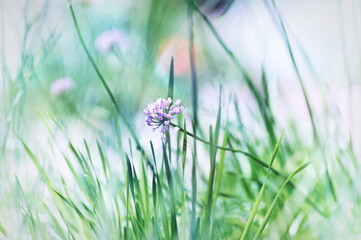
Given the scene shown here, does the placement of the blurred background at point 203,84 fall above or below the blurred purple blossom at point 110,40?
below

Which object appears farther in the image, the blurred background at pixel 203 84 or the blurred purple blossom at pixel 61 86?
the blurred purple blossom at pixel 61 86

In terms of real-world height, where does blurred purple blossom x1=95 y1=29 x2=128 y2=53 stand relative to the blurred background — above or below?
above

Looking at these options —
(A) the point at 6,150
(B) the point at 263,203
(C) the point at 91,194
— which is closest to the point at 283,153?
(B) the point at 263,203

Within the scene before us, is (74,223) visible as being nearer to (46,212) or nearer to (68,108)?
(46,212)

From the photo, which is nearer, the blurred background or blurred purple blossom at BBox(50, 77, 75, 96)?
the blurred background
